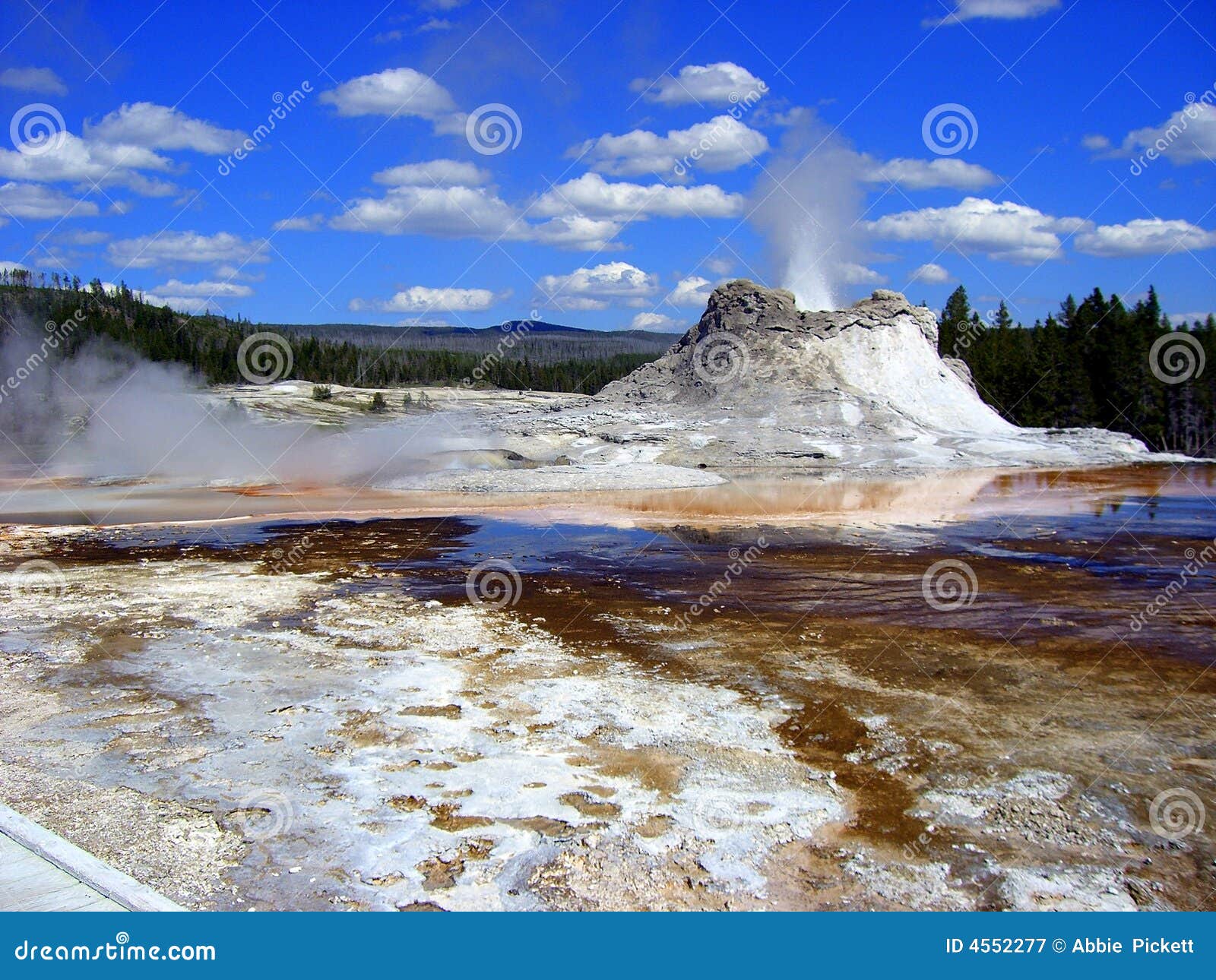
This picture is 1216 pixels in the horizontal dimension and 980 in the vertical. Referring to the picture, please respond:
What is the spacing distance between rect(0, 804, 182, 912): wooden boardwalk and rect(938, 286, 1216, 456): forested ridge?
39.3m

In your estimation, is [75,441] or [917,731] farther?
[75,441]

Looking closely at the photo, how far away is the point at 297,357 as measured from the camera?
70750 mm

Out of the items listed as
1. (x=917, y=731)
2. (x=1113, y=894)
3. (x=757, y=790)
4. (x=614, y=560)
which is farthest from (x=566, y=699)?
(x=614, y=560)

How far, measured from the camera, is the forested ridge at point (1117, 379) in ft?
132

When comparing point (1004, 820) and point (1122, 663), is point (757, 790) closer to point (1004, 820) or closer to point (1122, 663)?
point (1004, 820)

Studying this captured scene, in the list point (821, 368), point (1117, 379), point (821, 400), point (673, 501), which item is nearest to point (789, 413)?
point (821, 400)

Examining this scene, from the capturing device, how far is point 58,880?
392 centimetres

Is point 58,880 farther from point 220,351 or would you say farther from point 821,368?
point 220,351

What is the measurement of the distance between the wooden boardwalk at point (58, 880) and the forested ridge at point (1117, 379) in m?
39.3

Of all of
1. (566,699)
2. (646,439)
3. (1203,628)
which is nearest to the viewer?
(566,699)

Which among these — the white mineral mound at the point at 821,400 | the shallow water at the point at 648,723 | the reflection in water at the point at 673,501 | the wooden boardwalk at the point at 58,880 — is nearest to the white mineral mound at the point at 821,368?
the white mineral mound at the point at 821,400

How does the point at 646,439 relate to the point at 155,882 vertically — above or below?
above

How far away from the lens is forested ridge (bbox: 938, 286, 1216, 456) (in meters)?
40.1

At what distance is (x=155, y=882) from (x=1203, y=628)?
9.35 metres
